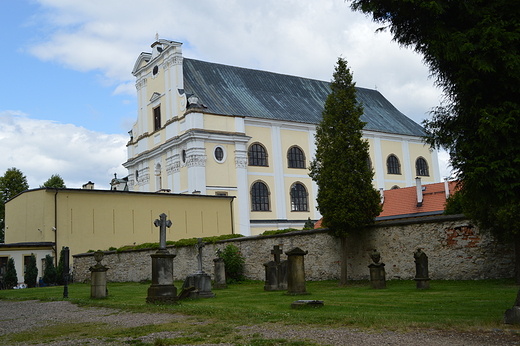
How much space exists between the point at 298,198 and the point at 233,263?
78.6 feet

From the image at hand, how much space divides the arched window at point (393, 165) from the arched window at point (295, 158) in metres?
9.78

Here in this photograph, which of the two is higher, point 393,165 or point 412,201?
point 393,165

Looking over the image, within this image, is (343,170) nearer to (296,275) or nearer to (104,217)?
(296,275)

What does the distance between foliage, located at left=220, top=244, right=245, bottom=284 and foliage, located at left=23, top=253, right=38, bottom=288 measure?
10885 millimetres

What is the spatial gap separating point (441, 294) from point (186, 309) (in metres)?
6.27

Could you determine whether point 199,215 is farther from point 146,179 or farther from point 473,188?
point 473,188

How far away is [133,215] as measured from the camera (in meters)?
33.4

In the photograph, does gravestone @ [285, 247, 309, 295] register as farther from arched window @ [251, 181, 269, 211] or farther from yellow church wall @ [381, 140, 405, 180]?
yellow church wall @ [381, 140, 405, 180]

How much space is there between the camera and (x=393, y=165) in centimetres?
5288

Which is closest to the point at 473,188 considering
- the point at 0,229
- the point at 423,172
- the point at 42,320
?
the point at 42,320

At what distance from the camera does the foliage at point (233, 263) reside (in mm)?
22875

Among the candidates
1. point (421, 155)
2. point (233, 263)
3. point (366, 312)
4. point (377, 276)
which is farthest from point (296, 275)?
point (421, 155)

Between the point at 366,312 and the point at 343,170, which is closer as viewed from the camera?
the point at 366,312

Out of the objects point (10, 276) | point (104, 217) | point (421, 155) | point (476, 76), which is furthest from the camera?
point (421, 155)
